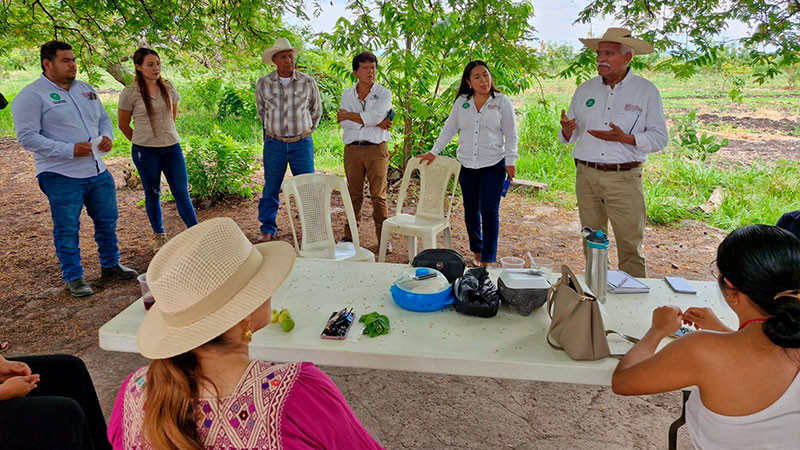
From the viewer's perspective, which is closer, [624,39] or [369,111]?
[624,39]

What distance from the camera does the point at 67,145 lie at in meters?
3.52

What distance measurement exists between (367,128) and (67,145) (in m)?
2.29

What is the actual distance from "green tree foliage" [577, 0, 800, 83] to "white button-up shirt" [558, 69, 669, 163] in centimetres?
57

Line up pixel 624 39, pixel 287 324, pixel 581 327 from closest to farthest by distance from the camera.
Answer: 1. pixel 581 327
2. pixel 287 324
3. pixel 624 39

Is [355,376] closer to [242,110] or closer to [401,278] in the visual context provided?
[401,278]

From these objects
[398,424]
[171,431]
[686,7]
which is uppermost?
[686,7]

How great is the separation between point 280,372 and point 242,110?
9.92 meters

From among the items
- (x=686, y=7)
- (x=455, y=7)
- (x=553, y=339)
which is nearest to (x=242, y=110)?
(x=455, y=7)

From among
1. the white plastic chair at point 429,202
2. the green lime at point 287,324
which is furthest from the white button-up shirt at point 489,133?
the green lime at point 287,324

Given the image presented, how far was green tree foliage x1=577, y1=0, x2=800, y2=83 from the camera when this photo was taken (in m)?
3.33

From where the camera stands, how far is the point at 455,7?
13.3 ft

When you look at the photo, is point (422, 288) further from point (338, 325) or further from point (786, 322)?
point (786, 322)

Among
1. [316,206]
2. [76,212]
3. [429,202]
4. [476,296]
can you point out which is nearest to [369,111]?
[429,202]

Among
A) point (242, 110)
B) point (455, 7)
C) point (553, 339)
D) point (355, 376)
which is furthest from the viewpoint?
point (242, 110)
